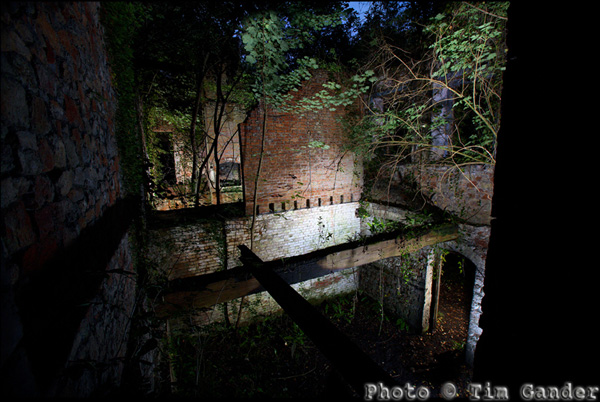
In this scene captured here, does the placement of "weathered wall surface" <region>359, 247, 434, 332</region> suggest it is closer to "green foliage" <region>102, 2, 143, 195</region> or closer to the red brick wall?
the red brick wall

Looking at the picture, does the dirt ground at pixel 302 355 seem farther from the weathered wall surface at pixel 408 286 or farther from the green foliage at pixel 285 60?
the green foliage at pixel 285 60

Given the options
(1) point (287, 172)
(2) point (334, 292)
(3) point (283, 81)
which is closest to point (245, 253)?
(1) point (287, 172)

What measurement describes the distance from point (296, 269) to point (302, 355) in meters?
3.44

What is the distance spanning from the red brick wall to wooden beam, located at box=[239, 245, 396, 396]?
346 cm

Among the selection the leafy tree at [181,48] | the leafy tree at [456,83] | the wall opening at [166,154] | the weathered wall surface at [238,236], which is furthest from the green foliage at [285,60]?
the wall opening at [166,154]

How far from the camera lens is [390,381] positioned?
1440 mm

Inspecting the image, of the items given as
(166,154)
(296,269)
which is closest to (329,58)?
(296,269)

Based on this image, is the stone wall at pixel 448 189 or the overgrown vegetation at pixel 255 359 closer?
the overgrown vegetation at pixel 255 359

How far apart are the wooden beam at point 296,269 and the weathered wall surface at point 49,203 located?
117cm

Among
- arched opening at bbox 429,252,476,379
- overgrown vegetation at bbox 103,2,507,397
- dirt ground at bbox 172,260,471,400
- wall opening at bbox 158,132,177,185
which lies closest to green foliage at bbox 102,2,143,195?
overgrown vegetation at bbox 103,2,507,397

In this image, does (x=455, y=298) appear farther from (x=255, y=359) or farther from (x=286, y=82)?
(x=286, y=82)

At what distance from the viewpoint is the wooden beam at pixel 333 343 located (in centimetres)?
152

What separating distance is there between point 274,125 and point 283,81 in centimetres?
110

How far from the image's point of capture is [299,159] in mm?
6398
